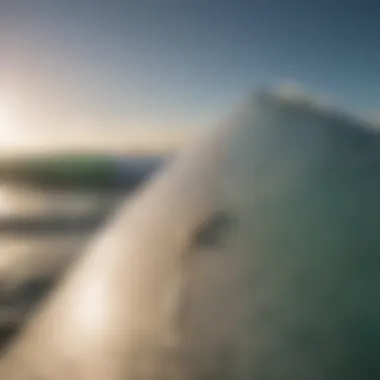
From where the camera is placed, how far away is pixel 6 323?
6.39 ft

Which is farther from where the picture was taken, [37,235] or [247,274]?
[37,235]

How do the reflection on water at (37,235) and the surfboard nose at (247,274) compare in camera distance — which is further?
the reflection on water at (37,235)

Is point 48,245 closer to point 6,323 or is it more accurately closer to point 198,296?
point 6,323

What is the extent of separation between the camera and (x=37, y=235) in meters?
3.58

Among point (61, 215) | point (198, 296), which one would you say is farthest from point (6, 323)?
point (61, 215)

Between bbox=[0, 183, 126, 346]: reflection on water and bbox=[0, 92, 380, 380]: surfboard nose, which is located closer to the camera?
bbox=[0, 92, 380, 380]: surfboard nose

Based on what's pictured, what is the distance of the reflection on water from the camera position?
231 cm

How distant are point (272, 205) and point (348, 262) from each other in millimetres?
113

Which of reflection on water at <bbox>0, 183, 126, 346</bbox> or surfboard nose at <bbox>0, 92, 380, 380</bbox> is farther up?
reflection on water at <bbox>0, 183, 126, 346</bbox>

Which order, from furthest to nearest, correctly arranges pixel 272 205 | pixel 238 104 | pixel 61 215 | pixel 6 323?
1. pixel 61 215
2. pixel 6 323
3. pixel 238 104
4. pixel 272 205

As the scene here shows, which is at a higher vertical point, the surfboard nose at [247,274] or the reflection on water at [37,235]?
the reflection on water at [37,235]

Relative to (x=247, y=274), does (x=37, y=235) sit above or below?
above

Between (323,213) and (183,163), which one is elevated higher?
(183,163)

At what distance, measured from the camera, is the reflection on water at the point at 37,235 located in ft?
7.57
